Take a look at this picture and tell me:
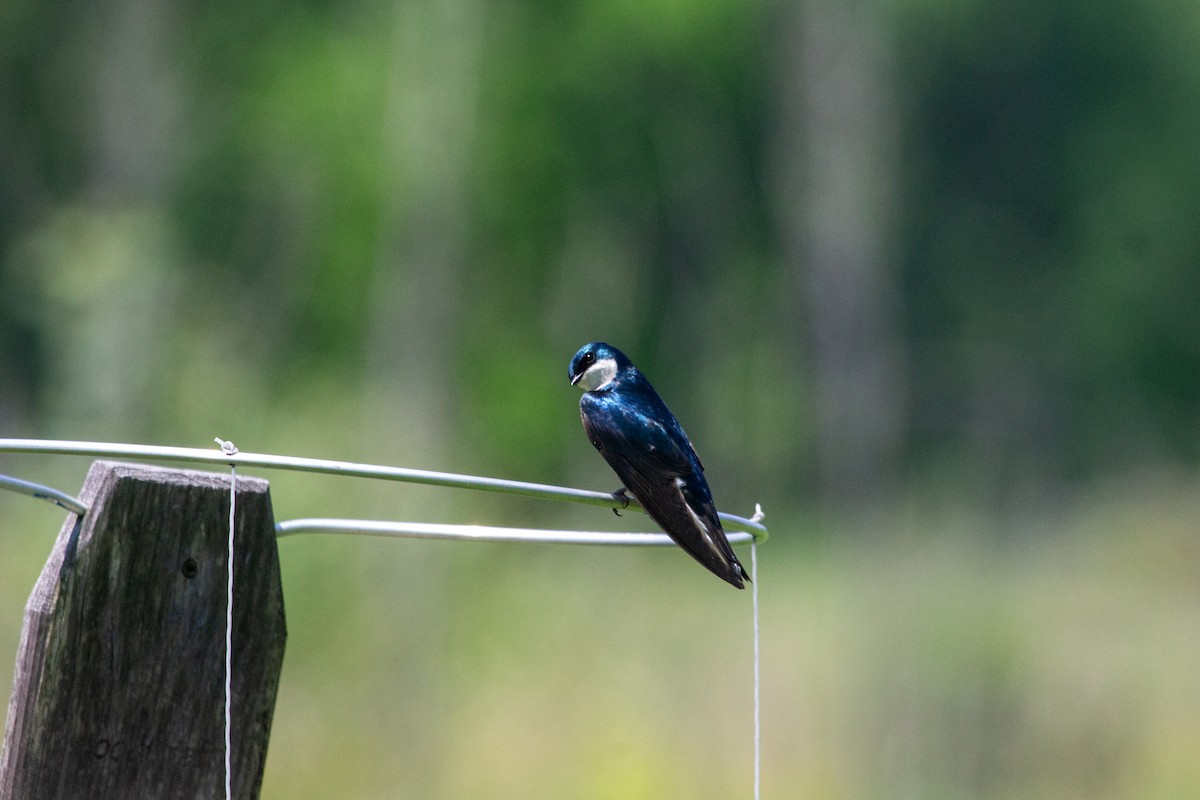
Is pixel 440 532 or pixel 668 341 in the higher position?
pixel 668 341

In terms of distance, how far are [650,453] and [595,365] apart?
1.81 ft

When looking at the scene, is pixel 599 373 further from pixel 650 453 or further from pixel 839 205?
pixel 839 205

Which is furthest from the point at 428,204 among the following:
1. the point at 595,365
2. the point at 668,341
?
A: the point at 595,365

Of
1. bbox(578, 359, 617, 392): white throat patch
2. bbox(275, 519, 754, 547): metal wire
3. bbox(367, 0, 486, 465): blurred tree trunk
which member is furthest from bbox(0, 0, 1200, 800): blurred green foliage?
bbox(275, 519, 754, 547): metal wire

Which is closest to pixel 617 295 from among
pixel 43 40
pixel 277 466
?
pixel 277 466

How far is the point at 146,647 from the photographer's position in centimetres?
130

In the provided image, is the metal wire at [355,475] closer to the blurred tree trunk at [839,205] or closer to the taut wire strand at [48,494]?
the taut wire strand at [48,494]

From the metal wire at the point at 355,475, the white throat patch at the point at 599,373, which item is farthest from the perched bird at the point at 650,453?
the metal wire at the point at 355,475

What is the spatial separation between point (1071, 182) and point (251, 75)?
1143 cm

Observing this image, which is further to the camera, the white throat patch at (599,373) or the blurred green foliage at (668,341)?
the blurred green foliage at (668,341)

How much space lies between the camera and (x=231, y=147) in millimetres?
16016

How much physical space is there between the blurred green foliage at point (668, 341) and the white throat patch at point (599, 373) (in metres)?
1.94

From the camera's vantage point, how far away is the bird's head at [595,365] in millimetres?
3248

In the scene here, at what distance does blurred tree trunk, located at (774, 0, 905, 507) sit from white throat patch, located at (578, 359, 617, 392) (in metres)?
10.3
